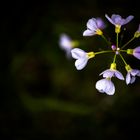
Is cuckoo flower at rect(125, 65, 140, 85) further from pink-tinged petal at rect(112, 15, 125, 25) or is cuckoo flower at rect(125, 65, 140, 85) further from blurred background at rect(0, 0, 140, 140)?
blurred background at rect(0, 0, 140, 140)

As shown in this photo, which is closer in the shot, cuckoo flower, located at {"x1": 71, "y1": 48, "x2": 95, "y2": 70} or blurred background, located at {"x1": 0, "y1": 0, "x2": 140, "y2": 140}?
cuckoo flower, located at {"x1": 71, "y1": 48, "x2": 95, "y2": 70}

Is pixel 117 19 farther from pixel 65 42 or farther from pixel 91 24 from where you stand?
pixel 65 42

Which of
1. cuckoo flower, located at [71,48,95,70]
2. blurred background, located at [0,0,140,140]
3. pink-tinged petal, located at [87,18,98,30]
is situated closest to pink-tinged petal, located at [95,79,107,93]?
cuckoo flower, located at [71,48,95,70]

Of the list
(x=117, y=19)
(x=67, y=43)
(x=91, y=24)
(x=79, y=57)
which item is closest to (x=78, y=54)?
(x=79, y=57)

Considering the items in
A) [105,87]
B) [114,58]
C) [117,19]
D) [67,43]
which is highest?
[67,43]

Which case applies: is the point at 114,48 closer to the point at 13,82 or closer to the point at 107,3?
the point at 107,3

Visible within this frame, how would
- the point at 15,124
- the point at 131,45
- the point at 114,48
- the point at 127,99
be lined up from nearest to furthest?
the point at 114,48
the point at 131,45
the point at 127,99
the point at 15,124

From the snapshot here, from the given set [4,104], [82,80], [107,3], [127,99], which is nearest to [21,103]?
[4,104]

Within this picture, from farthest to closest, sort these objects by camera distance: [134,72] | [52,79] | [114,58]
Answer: [52,79] < [114,58] < [134,72]

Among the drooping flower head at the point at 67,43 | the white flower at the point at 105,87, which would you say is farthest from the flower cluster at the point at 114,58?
the drooping flower head at the point at 67,43
